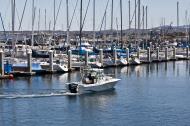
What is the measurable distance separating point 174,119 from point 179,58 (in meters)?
69.4

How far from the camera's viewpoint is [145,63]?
97125 mm

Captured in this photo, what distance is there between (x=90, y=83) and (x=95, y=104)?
5.99 metres

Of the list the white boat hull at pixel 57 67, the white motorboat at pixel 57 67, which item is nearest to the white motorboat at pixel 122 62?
the white motorboat at pixel 57 67

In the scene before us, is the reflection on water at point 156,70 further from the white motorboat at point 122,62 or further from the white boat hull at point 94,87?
the white boat hull at point 94,87

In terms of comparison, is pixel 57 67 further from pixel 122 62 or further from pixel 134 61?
pixel 134 61

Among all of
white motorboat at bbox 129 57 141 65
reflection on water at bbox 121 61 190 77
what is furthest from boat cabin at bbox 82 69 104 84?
white motorboat at bbox 129 57 141 65

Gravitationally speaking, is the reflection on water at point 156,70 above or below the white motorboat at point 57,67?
below

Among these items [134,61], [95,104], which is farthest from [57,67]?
[95,104]

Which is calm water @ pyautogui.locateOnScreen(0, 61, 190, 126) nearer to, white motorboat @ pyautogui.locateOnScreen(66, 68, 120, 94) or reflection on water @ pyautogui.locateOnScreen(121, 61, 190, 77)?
white motorboat @ pyautogui.locateOnScreen(66, 68, 120, 94)

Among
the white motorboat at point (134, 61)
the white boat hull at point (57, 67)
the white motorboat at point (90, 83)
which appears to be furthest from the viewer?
the white motorboat at point (134, 61)

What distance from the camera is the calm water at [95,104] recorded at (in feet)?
132

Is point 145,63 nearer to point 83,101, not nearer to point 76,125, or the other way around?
point 83,101

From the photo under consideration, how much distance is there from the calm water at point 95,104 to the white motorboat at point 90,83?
60 cm

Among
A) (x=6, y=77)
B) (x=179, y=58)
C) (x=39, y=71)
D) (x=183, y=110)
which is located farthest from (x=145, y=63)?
(x=183, y=110)
